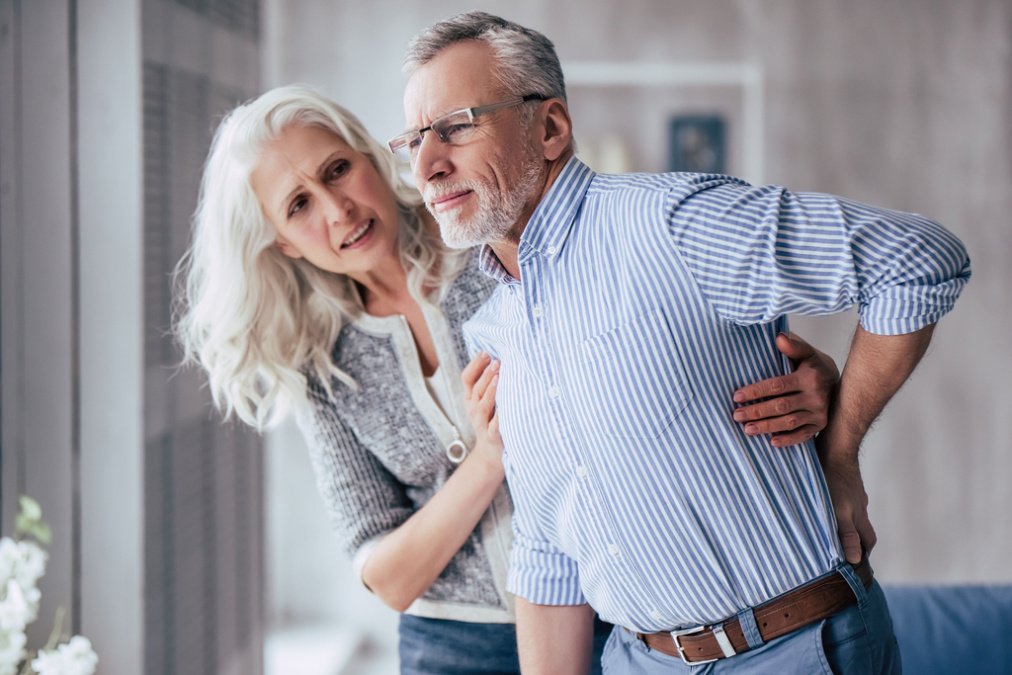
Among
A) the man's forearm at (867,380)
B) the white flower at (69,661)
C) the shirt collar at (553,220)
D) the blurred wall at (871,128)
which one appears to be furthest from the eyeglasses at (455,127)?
the blurred wall at (871,128)

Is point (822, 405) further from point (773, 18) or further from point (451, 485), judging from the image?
point (773, 18)

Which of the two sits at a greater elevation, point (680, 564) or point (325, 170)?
point (325, 170)

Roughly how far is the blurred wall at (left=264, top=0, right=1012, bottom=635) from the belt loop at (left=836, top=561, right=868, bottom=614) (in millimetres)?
3087

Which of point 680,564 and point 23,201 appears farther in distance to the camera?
point 23,201

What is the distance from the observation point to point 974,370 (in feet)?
14.2

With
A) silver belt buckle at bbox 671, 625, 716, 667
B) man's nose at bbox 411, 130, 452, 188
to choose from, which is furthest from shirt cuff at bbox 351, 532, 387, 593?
man's nose at bbox 411, 130, 452, 188

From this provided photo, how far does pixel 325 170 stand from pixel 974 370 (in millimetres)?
3607

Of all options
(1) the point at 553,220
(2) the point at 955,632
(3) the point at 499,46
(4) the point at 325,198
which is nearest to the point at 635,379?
(1) the point at 553,220

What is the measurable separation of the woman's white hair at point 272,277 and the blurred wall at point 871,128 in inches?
96.3

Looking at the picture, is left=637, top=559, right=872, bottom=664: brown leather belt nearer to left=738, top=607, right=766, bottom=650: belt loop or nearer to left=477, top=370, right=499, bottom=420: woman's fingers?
left=738, top=607, right=766, bottom=650: belt loop

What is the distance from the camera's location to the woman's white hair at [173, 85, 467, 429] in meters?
1.64

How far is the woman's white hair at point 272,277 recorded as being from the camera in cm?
164

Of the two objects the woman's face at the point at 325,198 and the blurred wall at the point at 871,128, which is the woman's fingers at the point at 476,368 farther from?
the blurred wall at the point at 871,128

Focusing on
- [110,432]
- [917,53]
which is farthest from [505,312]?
[917,53]
